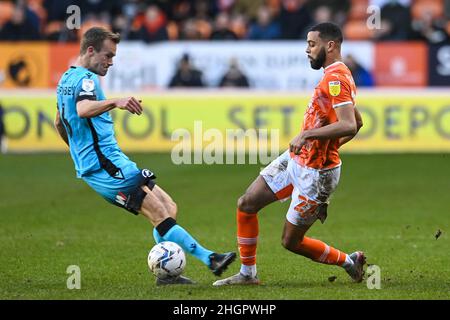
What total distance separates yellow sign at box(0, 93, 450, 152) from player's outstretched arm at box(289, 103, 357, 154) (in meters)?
13.1

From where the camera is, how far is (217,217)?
→ 43.0ft

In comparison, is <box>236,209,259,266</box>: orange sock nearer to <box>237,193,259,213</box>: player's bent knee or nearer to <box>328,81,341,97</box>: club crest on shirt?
<box>237,193,259,213</box>: player's bent knee

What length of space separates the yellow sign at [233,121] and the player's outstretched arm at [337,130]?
1310 centimetres

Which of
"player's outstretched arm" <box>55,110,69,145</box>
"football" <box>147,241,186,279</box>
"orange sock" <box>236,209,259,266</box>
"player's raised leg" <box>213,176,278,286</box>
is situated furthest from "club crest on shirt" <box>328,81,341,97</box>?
"player's outstretched arm" <box>55,110,69,145</box>

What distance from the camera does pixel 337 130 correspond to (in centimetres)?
761

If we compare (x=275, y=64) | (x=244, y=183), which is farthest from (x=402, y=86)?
(x=244, y=183)

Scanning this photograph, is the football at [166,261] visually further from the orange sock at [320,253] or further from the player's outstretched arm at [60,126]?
the player's outstretched arm at [60,126]

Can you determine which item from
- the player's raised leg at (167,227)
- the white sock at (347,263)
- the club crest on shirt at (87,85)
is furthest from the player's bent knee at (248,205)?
the club crest on shirt at (87,85)

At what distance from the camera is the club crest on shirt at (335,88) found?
773cm

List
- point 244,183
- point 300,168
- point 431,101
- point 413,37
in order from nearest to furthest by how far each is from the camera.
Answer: point 300,168
point 244,183
point 431,101
point 413,37

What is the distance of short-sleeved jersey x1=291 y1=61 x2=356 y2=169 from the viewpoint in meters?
7.75

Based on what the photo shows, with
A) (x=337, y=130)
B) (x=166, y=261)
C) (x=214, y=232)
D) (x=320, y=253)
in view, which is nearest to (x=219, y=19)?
(x=214, y=232)
